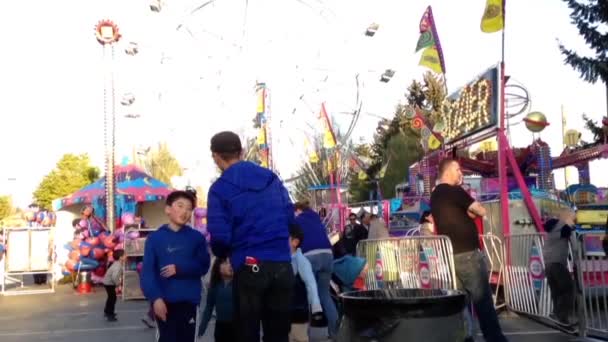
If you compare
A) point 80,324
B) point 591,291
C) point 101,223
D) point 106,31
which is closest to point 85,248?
point 101,223

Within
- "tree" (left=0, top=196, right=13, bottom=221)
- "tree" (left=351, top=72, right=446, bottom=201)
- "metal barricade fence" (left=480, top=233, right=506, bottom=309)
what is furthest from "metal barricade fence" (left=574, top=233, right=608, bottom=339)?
"tree" (left=0, top=196, right=13, bottom=221)

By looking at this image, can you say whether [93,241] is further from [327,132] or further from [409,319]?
[409,319]

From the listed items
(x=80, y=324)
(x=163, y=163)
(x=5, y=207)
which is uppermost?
(x=163, y=163)

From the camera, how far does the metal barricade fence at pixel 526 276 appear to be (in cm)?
1018

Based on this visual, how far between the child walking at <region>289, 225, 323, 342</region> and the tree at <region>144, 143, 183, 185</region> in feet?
179

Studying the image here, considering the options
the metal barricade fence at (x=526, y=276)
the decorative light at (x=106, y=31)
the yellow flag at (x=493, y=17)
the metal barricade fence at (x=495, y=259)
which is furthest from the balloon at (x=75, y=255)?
the yellow flag at (x=493, y=17)

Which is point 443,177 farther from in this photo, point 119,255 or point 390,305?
point 119,255

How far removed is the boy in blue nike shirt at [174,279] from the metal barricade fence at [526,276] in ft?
20.3

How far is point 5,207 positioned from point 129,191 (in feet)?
205

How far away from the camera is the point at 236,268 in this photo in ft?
14.8

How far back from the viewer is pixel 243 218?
450cm

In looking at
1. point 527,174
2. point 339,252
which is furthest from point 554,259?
point 527,174

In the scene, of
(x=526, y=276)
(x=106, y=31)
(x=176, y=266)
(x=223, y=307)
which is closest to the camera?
(x=176, y=266)

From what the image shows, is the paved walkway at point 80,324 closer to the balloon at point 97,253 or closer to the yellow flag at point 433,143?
the balloon at point 97,253
